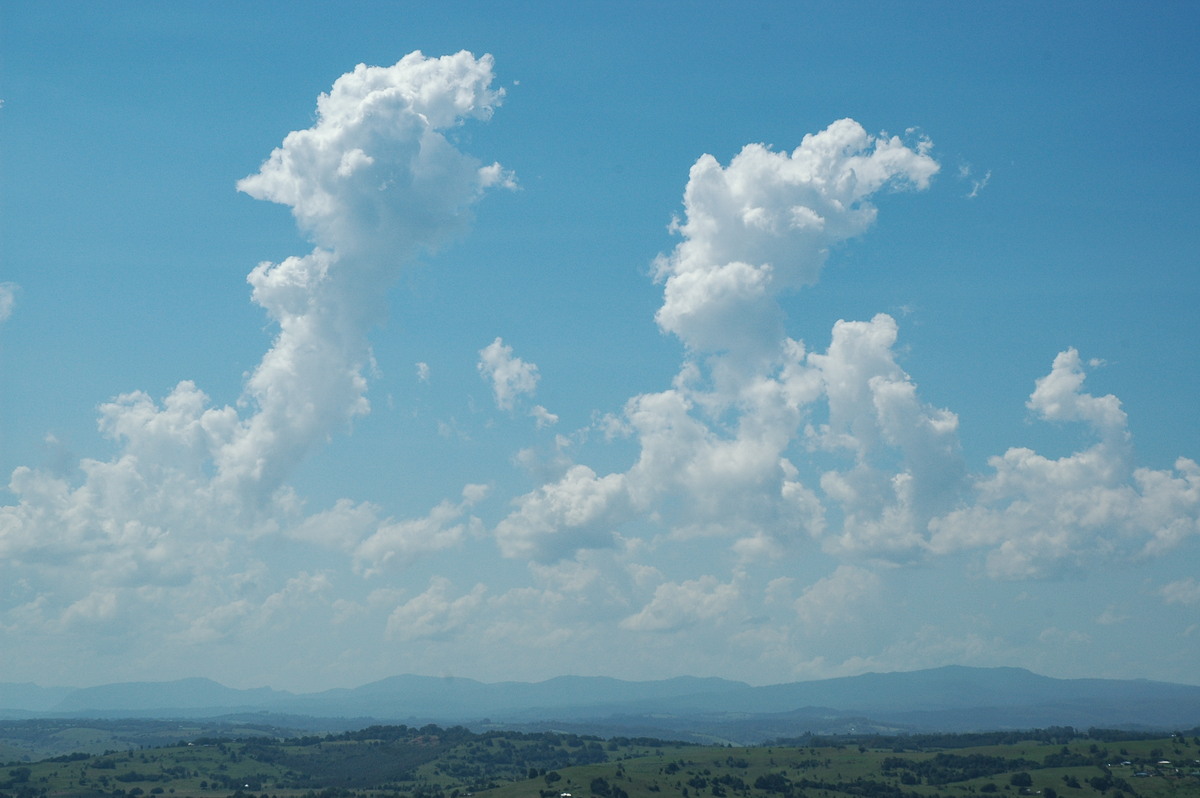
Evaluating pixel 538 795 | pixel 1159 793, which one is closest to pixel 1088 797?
pixel 1159 793

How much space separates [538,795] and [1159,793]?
11652cm

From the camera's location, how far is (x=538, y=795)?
195m

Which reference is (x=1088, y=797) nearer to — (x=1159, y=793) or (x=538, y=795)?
(x=1159, y=793)

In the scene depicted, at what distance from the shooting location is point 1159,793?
195625 mm

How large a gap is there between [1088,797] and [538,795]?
344ft

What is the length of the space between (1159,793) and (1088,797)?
12.4 m

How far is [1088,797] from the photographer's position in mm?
199000
